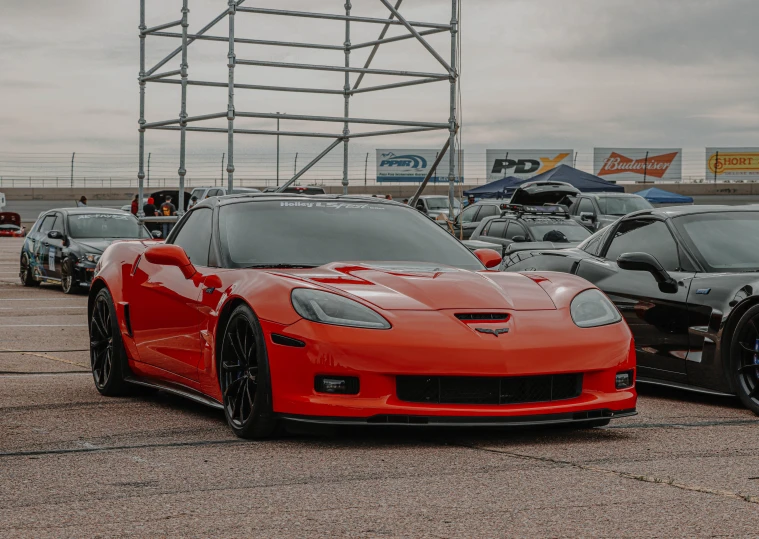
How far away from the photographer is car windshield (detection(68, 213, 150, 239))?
742 inches

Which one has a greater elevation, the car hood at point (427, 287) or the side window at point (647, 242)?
the side window at point (647, 242)

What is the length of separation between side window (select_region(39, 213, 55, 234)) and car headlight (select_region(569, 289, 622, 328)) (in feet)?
48.7

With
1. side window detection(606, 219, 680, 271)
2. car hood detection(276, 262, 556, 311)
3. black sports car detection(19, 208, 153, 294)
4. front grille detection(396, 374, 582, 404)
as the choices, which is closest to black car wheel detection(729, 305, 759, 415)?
side window detection(606, 219, 680, 271)

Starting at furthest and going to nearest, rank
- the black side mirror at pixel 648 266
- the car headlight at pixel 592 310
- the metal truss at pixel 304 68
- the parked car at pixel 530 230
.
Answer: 1. the parked car at pixel 530 230
2. the metal truss at pixel 304 68
3. the black side mirror at pixel 648 266
4. the car headlight at pixel 592 310

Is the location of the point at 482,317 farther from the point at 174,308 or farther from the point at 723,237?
the point at 723,237

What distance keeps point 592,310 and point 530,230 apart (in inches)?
538

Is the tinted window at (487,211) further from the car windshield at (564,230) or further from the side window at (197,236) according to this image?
the side window at (197,236)

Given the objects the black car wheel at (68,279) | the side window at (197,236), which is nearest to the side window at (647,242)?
the side window at (197,236)

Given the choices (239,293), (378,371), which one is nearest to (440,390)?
(378,371)

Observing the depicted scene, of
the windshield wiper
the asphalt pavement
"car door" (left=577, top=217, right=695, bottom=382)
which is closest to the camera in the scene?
the asphalt pavement

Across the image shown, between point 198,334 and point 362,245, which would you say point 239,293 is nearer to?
point 198,334

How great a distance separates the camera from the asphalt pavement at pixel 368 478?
390 cm

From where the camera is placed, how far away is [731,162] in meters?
70.9

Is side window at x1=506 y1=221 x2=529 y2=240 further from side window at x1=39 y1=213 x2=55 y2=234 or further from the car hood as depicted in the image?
the car hood
